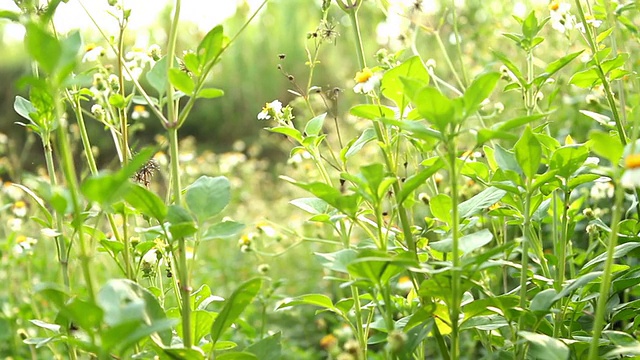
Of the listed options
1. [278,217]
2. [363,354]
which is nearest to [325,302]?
[363,354]

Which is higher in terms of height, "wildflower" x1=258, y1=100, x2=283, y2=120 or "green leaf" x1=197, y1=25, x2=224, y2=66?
"green leaf" x1=197, y1=25, x2=224, y2=66

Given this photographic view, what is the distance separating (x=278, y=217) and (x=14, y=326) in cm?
209

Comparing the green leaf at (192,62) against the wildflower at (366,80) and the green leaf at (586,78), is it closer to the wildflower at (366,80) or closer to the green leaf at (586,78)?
the wildflower at (366,80)

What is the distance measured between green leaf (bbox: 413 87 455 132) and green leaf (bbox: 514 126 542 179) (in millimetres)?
154

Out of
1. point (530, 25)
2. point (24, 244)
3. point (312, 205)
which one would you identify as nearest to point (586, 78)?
point (530, 25)

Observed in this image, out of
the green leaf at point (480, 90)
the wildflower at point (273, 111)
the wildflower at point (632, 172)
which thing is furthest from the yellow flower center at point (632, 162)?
the wildflower at point (273, 111)

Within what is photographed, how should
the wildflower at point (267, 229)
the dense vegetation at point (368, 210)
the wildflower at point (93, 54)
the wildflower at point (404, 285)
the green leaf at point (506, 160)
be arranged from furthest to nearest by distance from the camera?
the wildflower at point (267, 229)
the wildflower at point (93, 54)
the wildflower at point (404, 285)
the green leaf at point (506, 160)
the dense vegetation at point (368, 210)

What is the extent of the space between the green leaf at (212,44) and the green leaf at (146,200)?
16 centimetres

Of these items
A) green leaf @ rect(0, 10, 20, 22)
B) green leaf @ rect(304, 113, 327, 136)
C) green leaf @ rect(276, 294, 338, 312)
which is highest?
green leaf @ rect(0, 10, 20, 22)

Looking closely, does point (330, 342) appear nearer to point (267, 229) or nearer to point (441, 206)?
point (267, 229)

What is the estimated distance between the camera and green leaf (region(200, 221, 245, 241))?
819mm

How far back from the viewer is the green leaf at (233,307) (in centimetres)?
83

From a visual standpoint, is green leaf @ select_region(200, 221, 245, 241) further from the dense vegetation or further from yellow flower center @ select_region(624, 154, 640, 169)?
yellow flower center @ select_region(624, 154, 640, 169)

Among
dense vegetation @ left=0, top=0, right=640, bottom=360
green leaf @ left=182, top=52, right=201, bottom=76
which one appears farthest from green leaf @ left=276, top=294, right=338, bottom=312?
green leaf @ left=182, top=52, right=201, bottom=76
